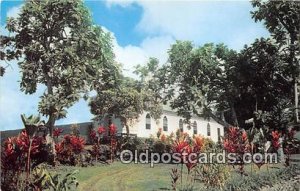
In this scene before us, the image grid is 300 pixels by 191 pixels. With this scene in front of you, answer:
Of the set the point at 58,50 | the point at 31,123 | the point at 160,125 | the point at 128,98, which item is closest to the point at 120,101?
the point at 128,98

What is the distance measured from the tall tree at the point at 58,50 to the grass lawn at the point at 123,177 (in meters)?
2.03

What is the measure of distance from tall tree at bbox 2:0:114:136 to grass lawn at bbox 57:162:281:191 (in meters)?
2.03

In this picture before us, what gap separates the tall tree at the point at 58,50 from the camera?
1224 cm

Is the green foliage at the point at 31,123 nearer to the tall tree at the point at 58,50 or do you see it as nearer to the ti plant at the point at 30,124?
the ti plant at the point at 30,124

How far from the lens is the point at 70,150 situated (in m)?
14.1

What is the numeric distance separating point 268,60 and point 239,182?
11.7 meters

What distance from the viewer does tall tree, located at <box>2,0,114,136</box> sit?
40.2 ft

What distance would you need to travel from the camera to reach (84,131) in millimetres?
22359

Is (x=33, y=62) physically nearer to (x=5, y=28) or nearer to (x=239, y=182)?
(x=5, y=28)

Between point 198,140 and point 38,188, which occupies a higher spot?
point 198,140

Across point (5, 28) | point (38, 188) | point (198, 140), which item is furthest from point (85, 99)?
point (38, 188)

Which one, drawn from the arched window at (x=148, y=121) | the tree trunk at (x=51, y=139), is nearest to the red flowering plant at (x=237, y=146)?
the tree trunk at (x=51, y=139)

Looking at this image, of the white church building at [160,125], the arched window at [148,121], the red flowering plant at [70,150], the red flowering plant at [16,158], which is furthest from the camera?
the arched window at [148,121]

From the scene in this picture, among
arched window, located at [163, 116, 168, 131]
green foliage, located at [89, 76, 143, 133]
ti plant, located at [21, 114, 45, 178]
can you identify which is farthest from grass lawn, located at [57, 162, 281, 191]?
arched window, located at [163, 116, 168, 131]
